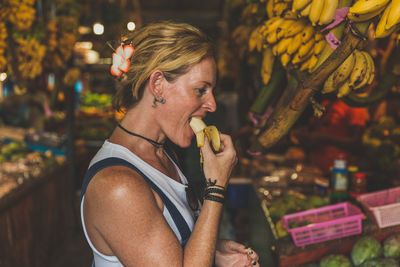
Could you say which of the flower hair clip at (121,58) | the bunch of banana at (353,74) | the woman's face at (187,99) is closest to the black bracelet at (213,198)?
the woman's face at (187,99)

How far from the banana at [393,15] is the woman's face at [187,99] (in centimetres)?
67

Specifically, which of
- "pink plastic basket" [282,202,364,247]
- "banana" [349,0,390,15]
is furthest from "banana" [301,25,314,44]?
"pink plastic basket" [282,202,364,247]

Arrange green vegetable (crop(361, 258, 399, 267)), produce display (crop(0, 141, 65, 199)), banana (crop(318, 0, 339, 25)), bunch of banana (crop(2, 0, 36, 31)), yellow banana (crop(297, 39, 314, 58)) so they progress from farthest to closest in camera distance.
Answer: produce display (crop(0, 141, 65, 199)) < bunch of banana (crop(2, 0, 36, 31)) < green vegetable (crop(361, 258, 399, 267)) < yellow banana (crop(297, 39, 314, 58)) < banana (crop(318, 0, 339, 25))

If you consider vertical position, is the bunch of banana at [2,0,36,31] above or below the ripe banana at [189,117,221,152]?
above

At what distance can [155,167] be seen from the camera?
59.3 inches

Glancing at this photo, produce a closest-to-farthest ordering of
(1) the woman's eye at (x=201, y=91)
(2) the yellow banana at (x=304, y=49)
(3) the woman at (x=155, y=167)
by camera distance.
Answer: (3) the woman at (x=155, y=167), (1) the woman's eye at (x=201, y=91), (2) the yellow banana at (x=304, y=49)

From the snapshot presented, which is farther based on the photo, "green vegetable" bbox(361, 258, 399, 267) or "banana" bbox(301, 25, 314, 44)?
"green vegetable" bbox(361, 258, 399, 267)

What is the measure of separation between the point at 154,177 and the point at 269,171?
117 inches

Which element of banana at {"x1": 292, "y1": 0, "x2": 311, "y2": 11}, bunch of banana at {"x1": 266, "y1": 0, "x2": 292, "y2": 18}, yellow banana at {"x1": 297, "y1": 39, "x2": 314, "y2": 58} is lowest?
yellow banana at {"x1": 297, "y1": 39, "x2": 314, "y2": 58}

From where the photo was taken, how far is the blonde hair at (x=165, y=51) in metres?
1.36

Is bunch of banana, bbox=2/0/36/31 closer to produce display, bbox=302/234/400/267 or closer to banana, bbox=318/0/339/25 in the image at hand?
banana, bbox=318/0/339/25

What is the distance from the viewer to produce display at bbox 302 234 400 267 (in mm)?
2168

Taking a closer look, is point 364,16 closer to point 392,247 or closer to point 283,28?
point 283,28

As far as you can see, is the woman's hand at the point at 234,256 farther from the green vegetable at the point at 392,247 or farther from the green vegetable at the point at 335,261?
the green vegetable at the point at 392,247
